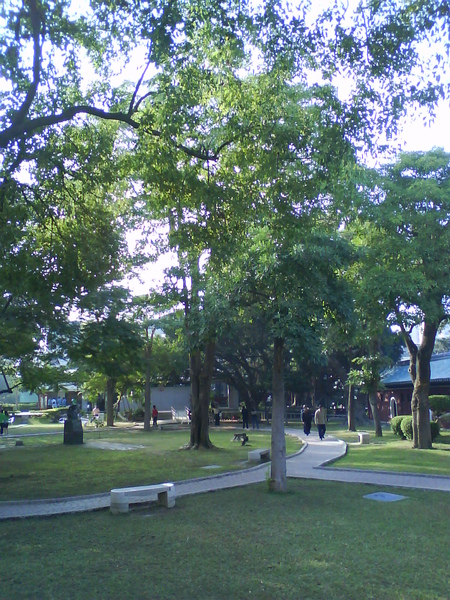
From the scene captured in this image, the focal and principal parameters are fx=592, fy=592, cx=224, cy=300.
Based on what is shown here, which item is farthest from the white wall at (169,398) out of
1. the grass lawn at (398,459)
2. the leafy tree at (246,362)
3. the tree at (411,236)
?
the tree at (411,236)

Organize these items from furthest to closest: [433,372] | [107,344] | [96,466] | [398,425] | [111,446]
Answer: [433,372] < [398,425] < [111,446] < [96,466] < [107,344]

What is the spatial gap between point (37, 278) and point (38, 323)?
2162 millimetres

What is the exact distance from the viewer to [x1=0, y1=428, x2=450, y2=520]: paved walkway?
10.4 meters

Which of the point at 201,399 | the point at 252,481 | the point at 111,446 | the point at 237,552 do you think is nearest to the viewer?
the point at 237,552

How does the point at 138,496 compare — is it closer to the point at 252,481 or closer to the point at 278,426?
the point at 278,426

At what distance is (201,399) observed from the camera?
74.9 feet

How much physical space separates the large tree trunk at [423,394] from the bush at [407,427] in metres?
3.52

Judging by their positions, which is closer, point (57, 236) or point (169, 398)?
point (57, 236)

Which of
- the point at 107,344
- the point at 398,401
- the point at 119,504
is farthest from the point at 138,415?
the point at 119,504

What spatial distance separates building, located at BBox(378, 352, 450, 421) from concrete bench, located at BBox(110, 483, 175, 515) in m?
29.3

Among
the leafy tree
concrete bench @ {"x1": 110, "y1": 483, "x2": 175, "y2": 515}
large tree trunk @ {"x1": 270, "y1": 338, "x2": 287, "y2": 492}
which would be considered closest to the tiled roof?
the leafy tree

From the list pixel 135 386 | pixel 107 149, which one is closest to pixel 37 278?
pixel 107 149

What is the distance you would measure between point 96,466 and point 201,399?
247 inches

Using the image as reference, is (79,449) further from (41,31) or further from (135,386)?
(135,386)
